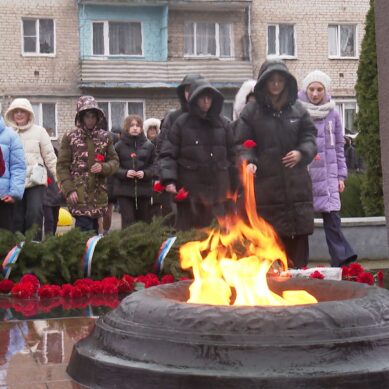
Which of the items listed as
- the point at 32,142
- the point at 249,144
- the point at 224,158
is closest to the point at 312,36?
the point at 32,142

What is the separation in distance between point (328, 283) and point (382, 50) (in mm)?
2947

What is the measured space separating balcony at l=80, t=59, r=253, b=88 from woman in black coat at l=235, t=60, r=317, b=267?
28.0 m

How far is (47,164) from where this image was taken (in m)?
11.6

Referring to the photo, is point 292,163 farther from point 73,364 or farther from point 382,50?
point 73,364

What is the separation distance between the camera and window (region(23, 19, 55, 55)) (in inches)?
1406

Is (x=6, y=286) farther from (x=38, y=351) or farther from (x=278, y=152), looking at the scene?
(x=38, y=351)

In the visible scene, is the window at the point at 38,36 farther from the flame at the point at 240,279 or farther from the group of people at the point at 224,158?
the flame at the point at 240,279

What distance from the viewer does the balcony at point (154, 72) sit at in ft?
119

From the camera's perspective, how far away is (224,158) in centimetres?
957

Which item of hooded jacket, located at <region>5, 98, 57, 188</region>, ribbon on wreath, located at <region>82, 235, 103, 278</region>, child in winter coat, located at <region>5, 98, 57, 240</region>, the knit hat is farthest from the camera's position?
hooded jacket, located at <region>5, 98, 57, 188</region>

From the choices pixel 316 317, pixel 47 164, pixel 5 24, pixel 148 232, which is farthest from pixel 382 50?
pixel 5 24

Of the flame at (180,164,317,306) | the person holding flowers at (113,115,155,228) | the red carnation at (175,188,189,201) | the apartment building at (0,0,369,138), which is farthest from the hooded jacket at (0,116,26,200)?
the apartment building at (0,0,369,138)

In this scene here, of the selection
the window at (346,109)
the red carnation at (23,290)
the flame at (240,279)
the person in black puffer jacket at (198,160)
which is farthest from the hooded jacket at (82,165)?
the window at (346,109)

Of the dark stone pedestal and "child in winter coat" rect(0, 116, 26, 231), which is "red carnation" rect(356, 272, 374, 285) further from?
"child in winter coat" rect(0, 116, 26, 231)
